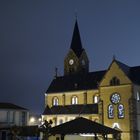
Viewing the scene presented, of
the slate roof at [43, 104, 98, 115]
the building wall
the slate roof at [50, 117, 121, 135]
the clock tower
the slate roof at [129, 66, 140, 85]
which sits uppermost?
the clock tower

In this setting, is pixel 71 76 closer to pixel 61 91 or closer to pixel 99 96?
pixel 61 91

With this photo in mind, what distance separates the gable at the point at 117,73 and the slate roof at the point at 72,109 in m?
6.29

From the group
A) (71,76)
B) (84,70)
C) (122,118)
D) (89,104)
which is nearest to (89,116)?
(89,104)

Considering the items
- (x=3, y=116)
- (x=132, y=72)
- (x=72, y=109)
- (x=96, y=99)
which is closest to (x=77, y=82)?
(x=72, y=109)

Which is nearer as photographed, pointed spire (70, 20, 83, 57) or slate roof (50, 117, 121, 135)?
slate roof (50, 117, 121, 135)

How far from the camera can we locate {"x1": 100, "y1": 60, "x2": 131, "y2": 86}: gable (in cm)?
5462

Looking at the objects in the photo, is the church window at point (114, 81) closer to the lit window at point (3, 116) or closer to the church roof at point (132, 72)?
the church roof at point (132, 72)

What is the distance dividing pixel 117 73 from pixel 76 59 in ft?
81.6

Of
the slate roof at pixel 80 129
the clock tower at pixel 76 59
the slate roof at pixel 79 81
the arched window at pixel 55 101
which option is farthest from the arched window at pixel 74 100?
the slate roof at pixel 80 129

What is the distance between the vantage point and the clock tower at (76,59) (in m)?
79.2

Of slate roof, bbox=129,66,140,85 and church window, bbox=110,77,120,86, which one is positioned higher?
slate roof, bbox=129,66,140,85

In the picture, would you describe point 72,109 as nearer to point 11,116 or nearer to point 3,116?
point 11,116

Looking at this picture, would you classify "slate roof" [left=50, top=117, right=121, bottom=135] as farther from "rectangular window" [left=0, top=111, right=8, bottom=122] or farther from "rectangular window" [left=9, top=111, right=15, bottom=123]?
"rectangular window" [left=9, top=111, right=15, bottom=123]

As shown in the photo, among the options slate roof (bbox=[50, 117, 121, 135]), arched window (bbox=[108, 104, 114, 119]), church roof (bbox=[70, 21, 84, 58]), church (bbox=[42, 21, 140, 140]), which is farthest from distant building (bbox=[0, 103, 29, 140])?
church roof (bbox=[70, 21, 84, 58])
